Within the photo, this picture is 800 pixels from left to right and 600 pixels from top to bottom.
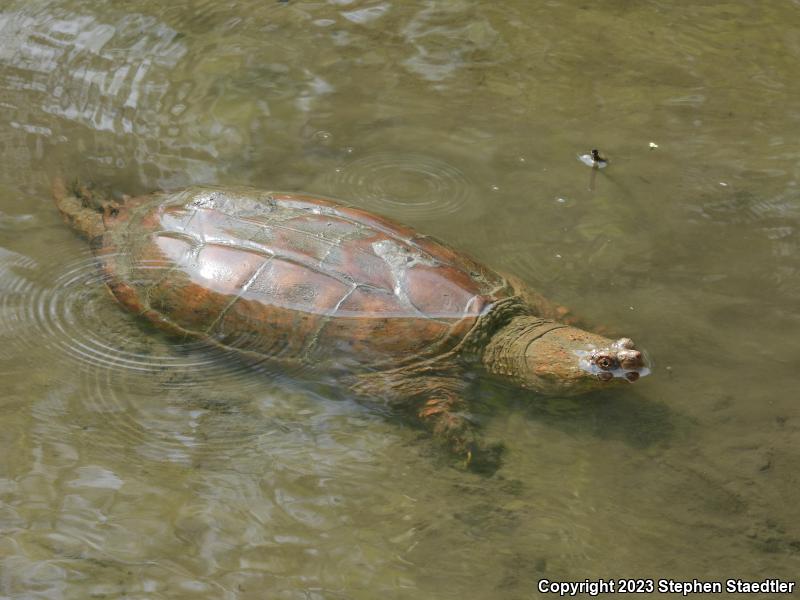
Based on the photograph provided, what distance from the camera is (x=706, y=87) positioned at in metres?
6.51

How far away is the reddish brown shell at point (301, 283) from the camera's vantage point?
4.42 metres

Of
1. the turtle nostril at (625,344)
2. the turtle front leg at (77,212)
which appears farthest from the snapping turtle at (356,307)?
the turtle front leg at (77,212)

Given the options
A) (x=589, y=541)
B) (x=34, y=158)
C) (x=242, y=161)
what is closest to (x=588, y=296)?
(x=589, y=541)

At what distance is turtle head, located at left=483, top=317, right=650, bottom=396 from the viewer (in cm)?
437

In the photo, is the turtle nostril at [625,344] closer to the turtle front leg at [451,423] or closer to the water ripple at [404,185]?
the turtle front leg at [451,423]

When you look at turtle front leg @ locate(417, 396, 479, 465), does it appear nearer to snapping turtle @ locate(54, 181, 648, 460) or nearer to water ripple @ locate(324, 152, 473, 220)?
snapping turtle @ locate(54, 181, 648, 460)

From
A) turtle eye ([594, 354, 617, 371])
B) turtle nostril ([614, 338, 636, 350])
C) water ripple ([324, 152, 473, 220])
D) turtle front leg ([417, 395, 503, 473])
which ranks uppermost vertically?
water ripple ([324, 152, 473, 220])

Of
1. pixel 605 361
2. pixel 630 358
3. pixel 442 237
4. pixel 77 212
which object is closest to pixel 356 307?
pixel 442 237

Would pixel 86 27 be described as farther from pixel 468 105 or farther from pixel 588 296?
pixel 588 296

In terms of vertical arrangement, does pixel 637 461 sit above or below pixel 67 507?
below

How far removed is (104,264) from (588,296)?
2.81 meters

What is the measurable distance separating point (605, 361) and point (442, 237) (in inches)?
55.3

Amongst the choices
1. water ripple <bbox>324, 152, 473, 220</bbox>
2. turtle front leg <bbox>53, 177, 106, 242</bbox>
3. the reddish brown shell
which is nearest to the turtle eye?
the reddish brown shell

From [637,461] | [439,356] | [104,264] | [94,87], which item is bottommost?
[637,461]
